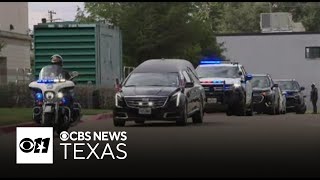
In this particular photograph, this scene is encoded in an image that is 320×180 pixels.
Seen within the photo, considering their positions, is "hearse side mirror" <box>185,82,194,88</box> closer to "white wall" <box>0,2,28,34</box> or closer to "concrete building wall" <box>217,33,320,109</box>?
"white wall" <box>0,2,28,34</box>

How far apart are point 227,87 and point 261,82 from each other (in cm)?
570

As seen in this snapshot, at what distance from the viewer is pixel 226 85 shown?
2509cm

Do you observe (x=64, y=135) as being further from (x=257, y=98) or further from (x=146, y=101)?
(x=257, y=98)

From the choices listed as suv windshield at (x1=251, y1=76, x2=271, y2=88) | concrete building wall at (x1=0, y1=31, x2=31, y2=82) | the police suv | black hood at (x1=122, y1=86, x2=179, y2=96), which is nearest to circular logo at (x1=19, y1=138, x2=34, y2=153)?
black hood at (x1=122, y1=86, x2=179, y2=96)

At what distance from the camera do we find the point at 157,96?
726 inches

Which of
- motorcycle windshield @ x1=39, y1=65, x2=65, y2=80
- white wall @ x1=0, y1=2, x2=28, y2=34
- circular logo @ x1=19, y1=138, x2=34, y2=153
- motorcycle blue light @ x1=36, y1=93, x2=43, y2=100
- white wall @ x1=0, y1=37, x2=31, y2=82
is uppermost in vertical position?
white wall @ x1=0, y1=2, x2=28, y2=34

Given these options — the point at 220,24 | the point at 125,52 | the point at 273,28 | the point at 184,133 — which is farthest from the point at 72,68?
the point at 220,24

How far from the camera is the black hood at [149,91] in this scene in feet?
60.8

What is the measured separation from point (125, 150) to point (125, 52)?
83.8ft

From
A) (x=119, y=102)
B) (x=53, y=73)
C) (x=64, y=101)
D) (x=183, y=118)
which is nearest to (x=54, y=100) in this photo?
(x=64, y=101)

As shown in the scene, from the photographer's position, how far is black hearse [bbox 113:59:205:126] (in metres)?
18.4

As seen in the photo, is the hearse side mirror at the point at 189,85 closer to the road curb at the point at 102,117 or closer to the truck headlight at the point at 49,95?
the road curb at the point at 102,117

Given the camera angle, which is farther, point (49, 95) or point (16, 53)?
point (16, 53)

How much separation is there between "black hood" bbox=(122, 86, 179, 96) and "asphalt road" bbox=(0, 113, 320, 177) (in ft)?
4.26
